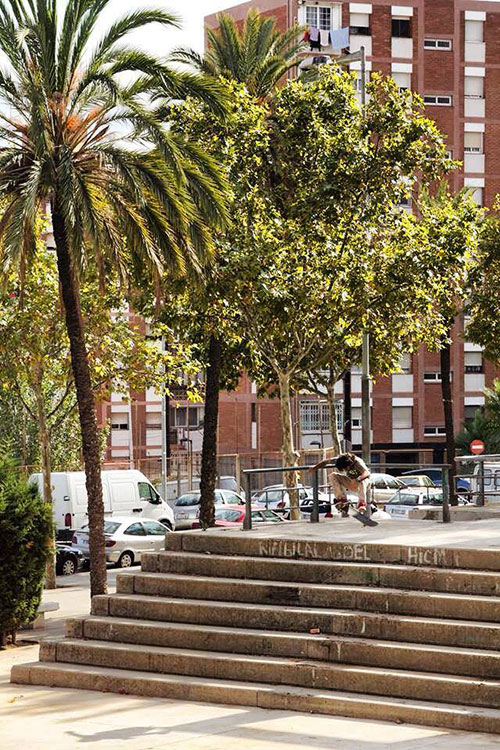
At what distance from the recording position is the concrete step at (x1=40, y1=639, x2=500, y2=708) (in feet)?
38.7

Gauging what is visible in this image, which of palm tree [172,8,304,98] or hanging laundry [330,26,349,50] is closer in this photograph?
palm tree [172,8,304,98]

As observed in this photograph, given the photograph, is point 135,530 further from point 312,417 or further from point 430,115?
point 430,115

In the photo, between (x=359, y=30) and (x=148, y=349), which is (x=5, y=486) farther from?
(x=359, y=30)

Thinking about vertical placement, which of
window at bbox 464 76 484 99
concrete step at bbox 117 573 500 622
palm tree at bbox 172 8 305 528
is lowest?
concrete step at bbox 117 573 500 622

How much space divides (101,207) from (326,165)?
1030 cm

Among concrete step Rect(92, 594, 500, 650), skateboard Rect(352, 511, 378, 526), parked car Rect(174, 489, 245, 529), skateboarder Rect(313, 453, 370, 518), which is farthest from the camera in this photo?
parked car Rect(174, 489, 245, 529)

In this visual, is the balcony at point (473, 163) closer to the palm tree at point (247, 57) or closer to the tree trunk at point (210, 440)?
the palm tree at point (247, 57)

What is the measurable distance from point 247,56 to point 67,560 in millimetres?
12625

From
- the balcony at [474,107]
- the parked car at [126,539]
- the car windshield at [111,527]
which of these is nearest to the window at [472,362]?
the balcony at [474,107]

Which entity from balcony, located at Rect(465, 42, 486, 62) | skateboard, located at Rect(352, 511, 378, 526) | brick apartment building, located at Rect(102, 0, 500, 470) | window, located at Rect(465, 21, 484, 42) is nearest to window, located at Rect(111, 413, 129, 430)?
brick apartment building, located at Rect(102, 0, 500, 470)

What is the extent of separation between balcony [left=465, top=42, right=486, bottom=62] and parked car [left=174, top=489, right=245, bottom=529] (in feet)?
122

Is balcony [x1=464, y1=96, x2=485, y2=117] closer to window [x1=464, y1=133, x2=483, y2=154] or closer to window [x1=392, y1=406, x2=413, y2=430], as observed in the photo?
window [x1=464, y1=133, x2=483, y2=154]

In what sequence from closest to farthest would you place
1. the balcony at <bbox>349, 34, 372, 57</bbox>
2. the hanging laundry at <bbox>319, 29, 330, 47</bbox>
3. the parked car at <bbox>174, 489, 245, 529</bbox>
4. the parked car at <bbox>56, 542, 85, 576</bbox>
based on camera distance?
the parked car at <bbox>56, 542, 85, 576</bbox>
the parked car at <bbox>174, 489, 245, 529</bbox>
the hanging laundry at <bbox>319, 29, 330, 47</bbox>
the balcony at <bbox>349, 34, 372, 57</bbox>

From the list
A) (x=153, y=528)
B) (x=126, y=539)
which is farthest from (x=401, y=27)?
(x=126, y=539)
